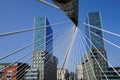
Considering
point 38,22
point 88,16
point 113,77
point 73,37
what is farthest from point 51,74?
point 73,37

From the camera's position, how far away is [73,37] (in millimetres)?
12055

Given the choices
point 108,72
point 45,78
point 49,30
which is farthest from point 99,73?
point 49,30

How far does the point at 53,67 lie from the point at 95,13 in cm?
8646

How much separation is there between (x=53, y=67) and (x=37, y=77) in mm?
22991

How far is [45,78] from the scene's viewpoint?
111812mm

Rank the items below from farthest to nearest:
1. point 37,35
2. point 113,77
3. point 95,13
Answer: point 95,13, point 37,35, point 113,77

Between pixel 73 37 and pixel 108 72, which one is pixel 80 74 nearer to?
pixel 108 72

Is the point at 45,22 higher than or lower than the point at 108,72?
higher

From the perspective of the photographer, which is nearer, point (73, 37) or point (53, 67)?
point (73, 37)

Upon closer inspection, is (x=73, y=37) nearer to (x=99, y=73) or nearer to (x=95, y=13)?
(x=99, y=73)

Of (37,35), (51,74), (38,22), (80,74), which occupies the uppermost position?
(38,22)

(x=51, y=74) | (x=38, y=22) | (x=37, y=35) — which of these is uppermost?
(x=38, y=22)

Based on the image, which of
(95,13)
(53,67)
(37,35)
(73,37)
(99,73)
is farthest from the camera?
(95,13)

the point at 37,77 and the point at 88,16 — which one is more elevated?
the point at 88,16
